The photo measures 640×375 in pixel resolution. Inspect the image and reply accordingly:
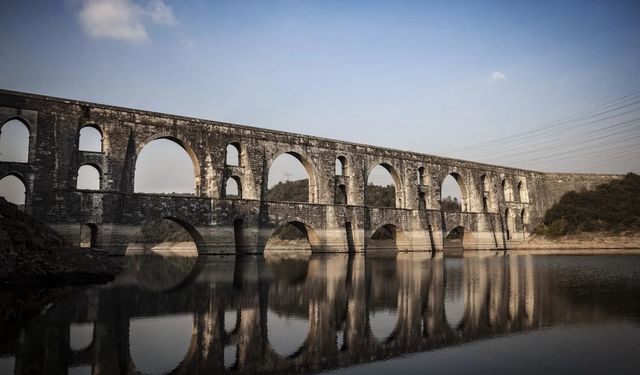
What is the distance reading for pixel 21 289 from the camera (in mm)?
10945

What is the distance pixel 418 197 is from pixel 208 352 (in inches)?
1369

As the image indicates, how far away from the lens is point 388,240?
5269 cm

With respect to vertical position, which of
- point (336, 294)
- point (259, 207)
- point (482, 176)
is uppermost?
point (482, 176)

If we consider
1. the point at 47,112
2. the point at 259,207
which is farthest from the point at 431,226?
the point at 47,112

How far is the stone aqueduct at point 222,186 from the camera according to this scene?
22.8 m

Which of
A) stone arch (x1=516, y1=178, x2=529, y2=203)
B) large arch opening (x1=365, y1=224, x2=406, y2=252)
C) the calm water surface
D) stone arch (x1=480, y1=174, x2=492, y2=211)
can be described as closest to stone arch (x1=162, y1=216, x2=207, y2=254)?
large arch opening (x1=365, y1=224, x2=406, y2=252)

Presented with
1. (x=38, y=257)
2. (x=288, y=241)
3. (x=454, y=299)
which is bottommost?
(x=288, y=241)

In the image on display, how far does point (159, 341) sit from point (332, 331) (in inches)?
97.5

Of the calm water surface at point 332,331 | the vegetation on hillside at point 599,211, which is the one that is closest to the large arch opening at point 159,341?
the calm water surface at point 332,331

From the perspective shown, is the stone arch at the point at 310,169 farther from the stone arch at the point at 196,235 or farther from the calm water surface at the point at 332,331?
the calm water surface at the point at 332,331

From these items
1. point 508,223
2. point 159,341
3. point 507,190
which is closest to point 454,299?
point 159,341

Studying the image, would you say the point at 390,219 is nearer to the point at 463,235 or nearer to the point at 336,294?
the point at 463,235

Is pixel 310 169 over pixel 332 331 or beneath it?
over

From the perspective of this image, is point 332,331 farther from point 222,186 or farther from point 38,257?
point 222,186
